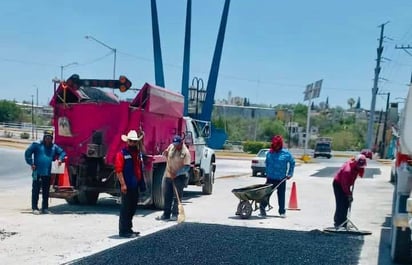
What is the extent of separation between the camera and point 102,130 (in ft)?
44.7

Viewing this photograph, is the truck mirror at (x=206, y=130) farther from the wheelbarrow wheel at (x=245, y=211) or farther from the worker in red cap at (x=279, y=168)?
the wheelbarrow wheel at (x=245, y=211)

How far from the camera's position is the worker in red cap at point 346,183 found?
37.2 ft

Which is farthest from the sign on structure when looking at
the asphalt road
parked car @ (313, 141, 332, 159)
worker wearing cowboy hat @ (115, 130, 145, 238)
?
worker wearing cowboy hat @ (115, 130, 145, 238)

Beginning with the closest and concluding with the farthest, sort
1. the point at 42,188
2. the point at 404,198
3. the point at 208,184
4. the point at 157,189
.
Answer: the point at 404,198, the point at 42,188, the point at 157,189, the point at 208,184

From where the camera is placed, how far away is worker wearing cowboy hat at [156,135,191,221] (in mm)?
12617

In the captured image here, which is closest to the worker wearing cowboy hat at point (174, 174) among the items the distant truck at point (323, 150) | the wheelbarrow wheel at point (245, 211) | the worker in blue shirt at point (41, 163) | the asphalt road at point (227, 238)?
the asphalt road at point (227, 238)

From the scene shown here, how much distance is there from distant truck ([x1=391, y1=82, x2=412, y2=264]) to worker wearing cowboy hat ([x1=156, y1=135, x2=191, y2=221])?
16.7 ft

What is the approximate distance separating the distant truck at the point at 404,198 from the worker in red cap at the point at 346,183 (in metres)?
2.49

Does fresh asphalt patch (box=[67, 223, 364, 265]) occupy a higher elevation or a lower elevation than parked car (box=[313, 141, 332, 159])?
higher

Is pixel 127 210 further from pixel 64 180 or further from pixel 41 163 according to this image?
pixel 64 180

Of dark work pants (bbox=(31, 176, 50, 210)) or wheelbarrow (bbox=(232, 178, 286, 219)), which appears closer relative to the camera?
dark work pants (bbox=(31, 176, 50, 210))

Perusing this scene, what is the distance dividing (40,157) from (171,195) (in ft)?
9.25

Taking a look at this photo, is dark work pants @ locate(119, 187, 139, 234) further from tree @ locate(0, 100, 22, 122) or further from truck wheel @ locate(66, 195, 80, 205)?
tree @ locate(0, 100, 22, 122)

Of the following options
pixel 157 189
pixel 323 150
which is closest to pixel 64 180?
pixel 157 189
